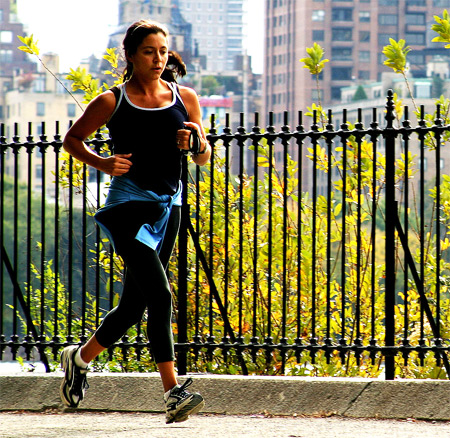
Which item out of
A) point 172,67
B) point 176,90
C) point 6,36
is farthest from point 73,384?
point 6,36

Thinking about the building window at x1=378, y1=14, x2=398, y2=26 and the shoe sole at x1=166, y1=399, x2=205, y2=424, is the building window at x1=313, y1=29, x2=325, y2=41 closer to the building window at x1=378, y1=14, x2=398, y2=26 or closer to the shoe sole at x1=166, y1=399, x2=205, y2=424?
the building window at x1=378, y1=14, x2=398, y2=26

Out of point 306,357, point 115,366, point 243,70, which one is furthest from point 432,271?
point 243,70

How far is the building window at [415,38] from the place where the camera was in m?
142

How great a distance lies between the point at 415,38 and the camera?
143500 mm

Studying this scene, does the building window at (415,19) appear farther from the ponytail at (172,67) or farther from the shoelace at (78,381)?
the shoelace at (78,381)

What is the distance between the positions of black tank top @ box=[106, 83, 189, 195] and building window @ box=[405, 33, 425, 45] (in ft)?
464

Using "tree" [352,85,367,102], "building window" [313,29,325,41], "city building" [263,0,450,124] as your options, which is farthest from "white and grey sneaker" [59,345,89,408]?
"building window" [313,29,325,41]

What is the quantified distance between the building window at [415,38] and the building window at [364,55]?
17.7ft

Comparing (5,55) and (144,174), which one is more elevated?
(5,55)

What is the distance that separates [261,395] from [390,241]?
0.94 metres

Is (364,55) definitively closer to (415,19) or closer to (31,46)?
(415,19)

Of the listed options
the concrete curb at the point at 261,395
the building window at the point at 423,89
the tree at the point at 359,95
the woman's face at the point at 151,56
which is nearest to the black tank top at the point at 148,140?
the woman's face at the point at 151,56

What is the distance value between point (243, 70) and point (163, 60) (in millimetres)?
154569

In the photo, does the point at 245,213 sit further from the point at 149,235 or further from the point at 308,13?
A: the point at 308,13
